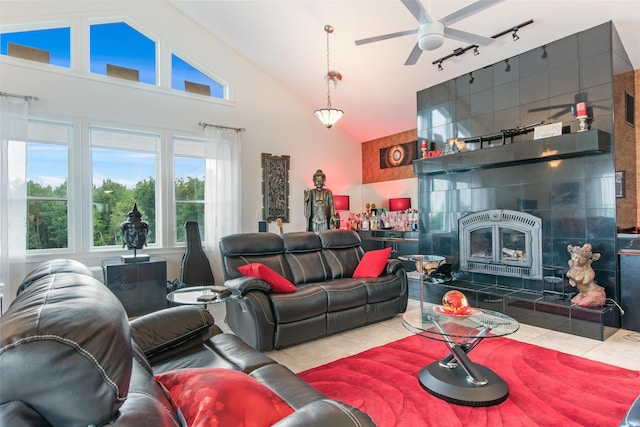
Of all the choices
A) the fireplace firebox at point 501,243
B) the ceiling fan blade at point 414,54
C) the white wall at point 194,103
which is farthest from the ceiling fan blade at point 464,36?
the white wall at point 194,103

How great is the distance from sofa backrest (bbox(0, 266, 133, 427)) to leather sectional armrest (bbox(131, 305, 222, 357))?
111 centimetres

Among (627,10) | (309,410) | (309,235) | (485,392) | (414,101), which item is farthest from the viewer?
(414,101)

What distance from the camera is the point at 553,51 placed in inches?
155

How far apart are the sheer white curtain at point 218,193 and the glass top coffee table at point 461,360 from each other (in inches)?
142

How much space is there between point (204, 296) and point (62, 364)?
2.08 m

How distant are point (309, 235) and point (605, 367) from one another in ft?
9.52

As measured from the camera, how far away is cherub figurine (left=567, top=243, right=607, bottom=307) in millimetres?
3375

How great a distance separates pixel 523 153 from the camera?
3930 mm

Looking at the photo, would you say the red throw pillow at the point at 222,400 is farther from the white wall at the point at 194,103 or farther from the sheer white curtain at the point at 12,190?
the white wall at the point at 194,103

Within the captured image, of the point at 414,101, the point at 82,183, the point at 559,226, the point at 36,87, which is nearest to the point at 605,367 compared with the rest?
the point at 559,226

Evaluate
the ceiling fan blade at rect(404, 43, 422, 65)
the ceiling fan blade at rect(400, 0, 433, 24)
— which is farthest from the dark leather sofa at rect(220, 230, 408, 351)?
the ceiling fan blade at rect(400, 0, 433, 24)

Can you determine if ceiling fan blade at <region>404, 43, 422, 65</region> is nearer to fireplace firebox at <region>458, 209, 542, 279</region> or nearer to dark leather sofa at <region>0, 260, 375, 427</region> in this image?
fireplace firebox at <region>458, 209, 542, 279</region>

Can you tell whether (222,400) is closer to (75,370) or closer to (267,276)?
(75,370)

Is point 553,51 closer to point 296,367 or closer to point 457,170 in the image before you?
point 457,170
